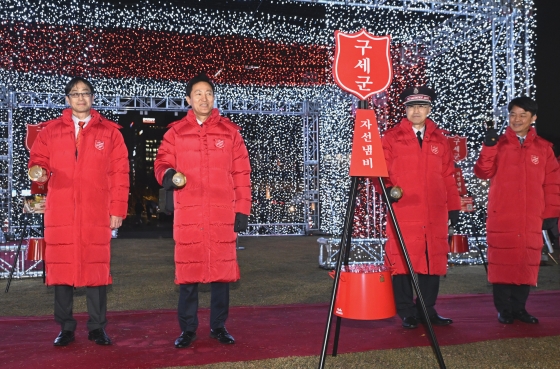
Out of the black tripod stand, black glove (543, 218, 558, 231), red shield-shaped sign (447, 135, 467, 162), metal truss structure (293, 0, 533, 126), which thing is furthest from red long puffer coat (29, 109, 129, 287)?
red shield-shaped sign (447, 135, 467, 162)

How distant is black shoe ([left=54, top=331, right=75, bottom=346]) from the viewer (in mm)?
3645

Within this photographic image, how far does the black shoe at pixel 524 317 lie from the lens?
4.31 m

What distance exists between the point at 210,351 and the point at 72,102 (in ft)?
5.75

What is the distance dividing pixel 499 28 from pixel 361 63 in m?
7.06

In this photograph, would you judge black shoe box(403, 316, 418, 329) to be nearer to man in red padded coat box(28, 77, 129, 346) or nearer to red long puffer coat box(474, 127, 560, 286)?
red long puffer coat box(474, 127, 560, 286)

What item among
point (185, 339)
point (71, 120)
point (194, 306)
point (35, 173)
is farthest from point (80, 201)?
point (185, 339)

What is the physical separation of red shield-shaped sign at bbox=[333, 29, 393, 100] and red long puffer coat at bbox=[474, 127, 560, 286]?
157cm

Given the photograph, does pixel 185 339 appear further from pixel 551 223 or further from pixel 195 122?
pixel 551 223

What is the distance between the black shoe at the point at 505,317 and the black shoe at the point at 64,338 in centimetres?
292

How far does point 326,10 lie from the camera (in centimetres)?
923

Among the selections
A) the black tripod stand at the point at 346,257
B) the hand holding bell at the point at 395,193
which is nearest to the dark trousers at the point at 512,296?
the hand holding bell at the point at 395,193

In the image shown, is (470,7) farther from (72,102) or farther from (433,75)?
(72,102)

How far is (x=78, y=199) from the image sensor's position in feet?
12.1

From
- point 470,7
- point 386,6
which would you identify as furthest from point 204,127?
point 470,7
